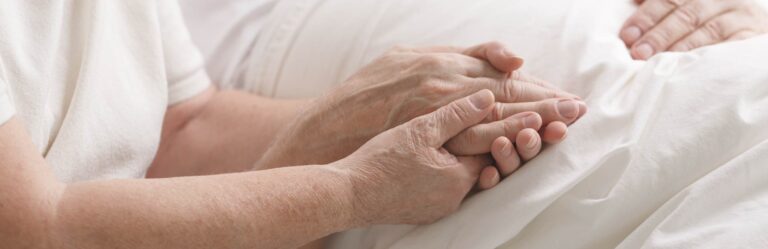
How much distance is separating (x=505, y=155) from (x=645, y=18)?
39 cm

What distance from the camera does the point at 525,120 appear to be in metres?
1.07

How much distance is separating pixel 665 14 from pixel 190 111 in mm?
745

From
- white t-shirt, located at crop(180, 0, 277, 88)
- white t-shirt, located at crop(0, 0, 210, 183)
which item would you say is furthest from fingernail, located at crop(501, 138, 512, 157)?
white t-shirt, located at crop(180, 0, 277, 88)

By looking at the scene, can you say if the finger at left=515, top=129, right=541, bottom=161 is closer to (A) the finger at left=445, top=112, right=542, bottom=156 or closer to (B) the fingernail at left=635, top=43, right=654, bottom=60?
(A) the finger at left=445, top=112, right=542, bottom=156

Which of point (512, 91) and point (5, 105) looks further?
point (512, 91)

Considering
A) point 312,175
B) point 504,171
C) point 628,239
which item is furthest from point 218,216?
point 628,239

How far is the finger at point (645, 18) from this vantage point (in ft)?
4.23

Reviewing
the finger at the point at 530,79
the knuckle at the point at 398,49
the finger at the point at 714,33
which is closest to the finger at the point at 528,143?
the finger at the point at 530,79

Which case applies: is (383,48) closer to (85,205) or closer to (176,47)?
(176,47)

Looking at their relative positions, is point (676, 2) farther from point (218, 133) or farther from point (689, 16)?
point (218, 133)

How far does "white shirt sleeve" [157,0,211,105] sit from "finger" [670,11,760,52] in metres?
0.72

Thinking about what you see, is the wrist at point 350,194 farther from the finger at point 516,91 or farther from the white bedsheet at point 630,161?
the finger at point 516,91

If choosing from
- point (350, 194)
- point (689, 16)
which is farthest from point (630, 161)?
point (689, 16)

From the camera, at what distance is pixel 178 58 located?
1395 mm
